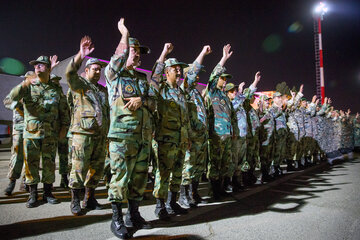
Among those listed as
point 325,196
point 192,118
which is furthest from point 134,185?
point 325,196

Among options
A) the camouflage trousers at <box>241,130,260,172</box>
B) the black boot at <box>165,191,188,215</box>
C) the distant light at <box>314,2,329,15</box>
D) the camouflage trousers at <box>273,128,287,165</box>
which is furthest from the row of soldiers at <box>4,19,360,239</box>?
the distant light at <box>314,2,329,15</box>

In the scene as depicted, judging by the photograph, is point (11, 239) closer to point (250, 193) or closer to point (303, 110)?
point (250, 193)

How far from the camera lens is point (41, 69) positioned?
4.16 meters

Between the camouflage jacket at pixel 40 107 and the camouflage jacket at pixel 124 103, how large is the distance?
194 cm

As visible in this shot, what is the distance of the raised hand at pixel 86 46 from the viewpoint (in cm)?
278

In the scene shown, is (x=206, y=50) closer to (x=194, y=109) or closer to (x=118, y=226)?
(x=194, y=109)

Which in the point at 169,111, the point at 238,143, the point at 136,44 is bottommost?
the point at 238,143

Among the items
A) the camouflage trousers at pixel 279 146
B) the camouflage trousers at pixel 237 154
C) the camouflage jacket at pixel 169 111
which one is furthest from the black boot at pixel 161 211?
the camouflage trousers at pixel 279 146

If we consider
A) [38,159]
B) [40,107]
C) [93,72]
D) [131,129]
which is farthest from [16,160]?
[131,129]

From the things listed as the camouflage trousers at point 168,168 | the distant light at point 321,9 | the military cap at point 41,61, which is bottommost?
the camouflage trousers at point 168,168

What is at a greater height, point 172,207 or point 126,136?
point 126,136

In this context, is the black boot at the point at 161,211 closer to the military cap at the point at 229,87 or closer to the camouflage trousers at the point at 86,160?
the camouflage trousers at the point at 86,160

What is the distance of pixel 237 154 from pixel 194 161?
4.16 feet

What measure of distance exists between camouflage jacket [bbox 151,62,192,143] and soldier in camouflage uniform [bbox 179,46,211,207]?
401 mm
